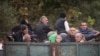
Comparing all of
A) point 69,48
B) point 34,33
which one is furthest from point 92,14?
point 69,48

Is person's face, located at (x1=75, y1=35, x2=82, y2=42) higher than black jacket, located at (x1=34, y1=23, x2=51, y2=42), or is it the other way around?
black jacket, located at (x1=34, y1=23, x2=51, y2=42)

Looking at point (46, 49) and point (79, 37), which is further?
point (79, 37)

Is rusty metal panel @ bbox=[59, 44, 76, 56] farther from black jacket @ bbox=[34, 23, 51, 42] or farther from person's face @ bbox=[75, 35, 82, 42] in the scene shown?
black jacket @ bbox=[34, 23, 51, 42]

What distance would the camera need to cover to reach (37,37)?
10781 millimetres

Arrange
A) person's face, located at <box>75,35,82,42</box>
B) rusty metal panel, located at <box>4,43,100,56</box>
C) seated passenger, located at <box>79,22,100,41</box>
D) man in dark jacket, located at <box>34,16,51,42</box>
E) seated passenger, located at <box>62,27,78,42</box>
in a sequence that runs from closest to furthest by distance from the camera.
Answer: rusty metal panel, located at <box>4,43,100,56</box> < person's face, located at <box>75,35,82,42</box> < seated passenger, located at <box>62,27,78,42</box> < seated passenger, located at <box>79,22,100,41</box> < man in dark jacket, located at <box>34,16,51,42</box>

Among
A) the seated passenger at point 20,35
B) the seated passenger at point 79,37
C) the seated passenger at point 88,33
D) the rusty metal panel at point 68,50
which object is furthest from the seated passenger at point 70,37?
the seated passenger at point 20,35

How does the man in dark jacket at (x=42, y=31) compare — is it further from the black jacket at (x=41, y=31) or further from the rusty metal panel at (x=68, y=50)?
the rusty metal panel at (x=68, y=50)

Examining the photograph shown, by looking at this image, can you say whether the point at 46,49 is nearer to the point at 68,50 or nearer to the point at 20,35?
the point at 68,50

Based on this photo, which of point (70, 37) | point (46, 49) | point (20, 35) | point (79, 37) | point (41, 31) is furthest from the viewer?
point (41, 31)

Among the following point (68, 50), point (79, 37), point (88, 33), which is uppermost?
point (88, 33)

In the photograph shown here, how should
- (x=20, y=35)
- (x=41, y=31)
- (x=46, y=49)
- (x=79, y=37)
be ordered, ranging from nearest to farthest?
(x=46, y=49) < (x=79, y=37) < (x=20, y=35) < (x=41, y=31)

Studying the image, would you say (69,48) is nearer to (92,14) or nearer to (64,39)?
(64,39)

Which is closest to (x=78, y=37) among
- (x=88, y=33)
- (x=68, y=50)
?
(x=68, y=50)

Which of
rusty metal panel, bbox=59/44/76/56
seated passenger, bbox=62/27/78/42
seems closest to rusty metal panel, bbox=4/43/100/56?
rusty metal panel, bbox=59/44/76/56
